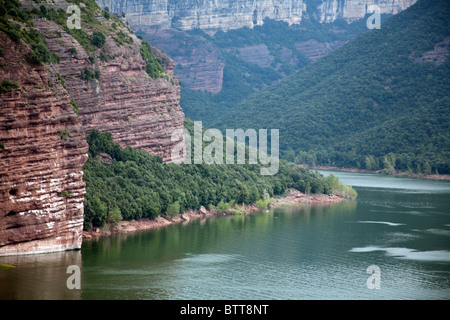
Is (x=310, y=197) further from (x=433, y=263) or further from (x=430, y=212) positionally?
(x=433, y=263)

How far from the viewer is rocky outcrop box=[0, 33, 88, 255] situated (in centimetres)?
4738

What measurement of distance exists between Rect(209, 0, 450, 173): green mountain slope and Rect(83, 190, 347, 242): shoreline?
3350 cm

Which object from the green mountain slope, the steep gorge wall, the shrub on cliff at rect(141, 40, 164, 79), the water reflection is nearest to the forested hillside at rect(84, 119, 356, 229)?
the steep gorge wall

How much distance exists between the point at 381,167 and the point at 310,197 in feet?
126

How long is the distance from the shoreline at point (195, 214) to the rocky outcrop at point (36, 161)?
9.15 m

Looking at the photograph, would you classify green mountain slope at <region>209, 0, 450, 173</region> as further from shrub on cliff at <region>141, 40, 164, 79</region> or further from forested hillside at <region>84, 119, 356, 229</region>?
shrub on cliff at <region>141, 40, 164, 79</region>

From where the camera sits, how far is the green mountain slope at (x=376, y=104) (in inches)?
5153

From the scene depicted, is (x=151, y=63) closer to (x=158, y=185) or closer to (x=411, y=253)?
(x=158, y=185)

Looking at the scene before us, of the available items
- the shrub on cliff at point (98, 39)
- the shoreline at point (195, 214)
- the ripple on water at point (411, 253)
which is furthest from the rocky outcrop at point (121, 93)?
the ripple on water at point (411, 253)

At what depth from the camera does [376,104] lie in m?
151

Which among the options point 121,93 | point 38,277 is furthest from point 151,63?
point 38,277

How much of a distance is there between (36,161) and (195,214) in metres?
30.9

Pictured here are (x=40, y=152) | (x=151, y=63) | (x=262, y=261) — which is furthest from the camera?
(x=151, y=63)
